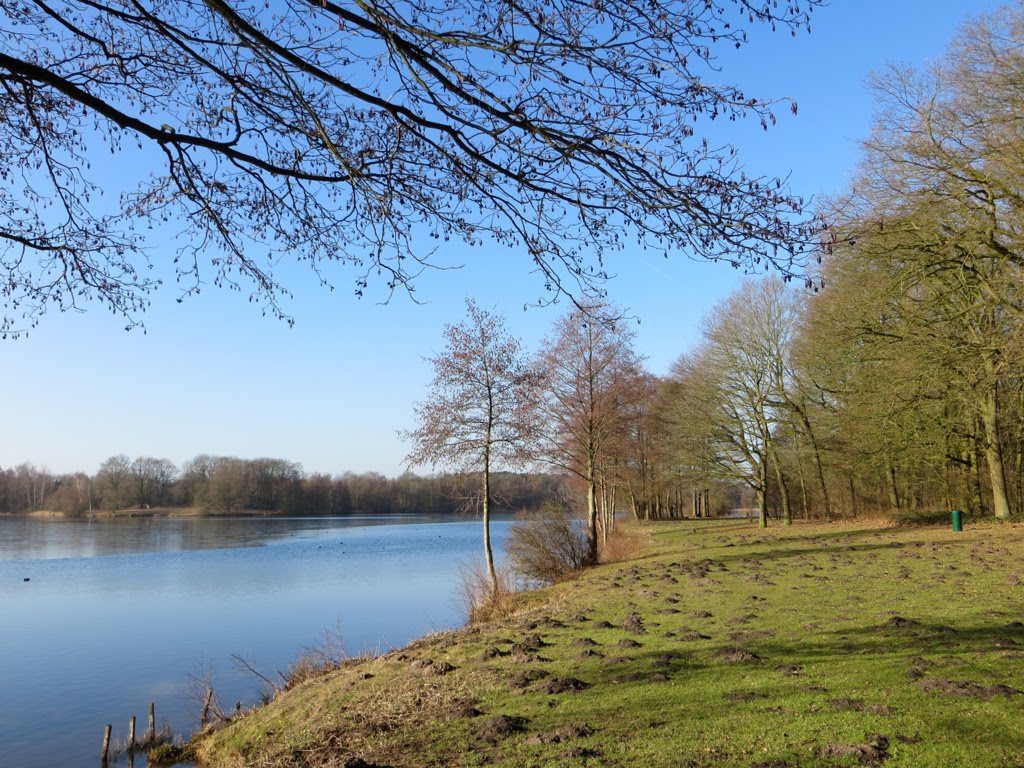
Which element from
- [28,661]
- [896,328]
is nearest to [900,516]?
[896,328]

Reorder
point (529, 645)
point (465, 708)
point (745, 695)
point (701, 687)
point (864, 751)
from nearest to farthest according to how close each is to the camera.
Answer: point (864, 751) → point (745, 695) → point (701, 687) → point (465, 708) → point (529, 645)

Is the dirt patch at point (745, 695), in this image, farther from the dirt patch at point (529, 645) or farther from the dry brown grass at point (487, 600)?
the dry brown grass at point (487, 600)

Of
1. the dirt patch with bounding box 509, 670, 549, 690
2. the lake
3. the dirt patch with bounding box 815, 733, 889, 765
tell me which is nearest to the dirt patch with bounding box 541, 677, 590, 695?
the dirt patch with bounding box 509, 670, 549, 690

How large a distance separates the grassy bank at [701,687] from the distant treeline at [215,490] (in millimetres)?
72977

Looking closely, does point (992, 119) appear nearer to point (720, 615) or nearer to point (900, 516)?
point (720, 615)

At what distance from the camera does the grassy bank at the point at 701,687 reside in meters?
4.91

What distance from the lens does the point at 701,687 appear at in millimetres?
6348

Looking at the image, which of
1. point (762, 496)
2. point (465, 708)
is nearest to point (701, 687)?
point (465, 708)

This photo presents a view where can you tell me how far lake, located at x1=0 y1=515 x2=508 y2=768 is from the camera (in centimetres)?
1231

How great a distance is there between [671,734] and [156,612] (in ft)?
68.0

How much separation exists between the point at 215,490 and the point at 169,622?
74419 millimetres

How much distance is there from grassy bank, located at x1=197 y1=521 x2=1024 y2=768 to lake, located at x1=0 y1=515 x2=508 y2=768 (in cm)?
348

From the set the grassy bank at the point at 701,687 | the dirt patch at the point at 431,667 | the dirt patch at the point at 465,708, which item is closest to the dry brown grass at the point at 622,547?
the grassy bank at the point at 701,687

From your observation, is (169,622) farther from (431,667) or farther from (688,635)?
(688,635)
